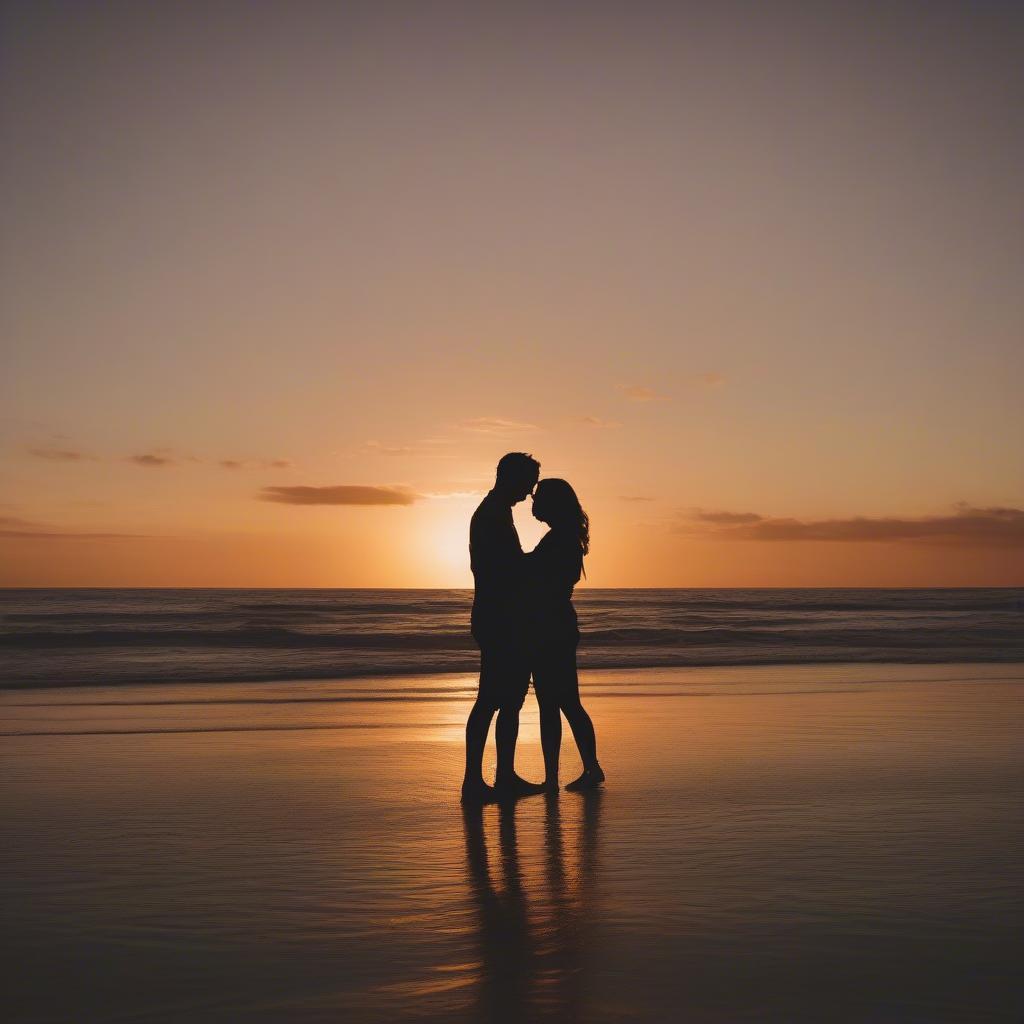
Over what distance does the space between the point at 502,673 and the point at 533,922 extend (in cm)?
274

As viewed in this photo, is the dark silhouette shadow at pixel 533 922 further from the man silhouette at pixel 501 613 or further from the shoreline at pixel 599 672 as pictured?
the shoreline at pixel 599 672

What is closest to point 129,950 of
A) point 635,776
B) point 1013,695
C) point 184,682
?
point 635,776

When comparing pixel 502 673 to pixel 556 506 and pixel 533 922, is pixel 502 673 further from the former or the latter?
pixel 533 922

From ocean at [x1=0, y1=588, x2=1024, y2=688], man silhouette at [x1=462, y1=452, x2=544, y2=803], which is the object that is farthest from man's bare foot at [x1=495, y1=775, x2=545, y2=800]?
ocean at [x1=0, y1=588, x2=1024, y2=688]

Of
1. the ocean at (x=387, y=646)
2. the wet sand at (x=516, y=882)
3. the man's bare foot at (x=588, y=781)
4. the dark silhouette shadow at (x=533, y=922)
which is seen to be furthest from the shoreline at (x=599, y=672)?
the dark silhouette shadow at (x=533, y=922)

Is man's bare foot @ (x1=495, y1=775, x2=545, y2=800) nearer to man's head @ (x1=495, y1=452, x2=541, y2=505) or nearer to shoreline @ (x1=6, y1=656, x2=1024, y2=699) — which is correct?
man's head @ (x1=495, y1=452, x2=541, y2=505)

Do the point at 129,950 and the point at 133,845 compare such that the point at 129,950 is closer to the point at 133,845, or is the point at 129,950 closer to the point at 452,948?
the point at 452,948

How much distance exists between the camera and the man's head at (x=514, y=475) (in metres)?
6.97

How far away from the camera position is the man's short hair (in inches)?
275

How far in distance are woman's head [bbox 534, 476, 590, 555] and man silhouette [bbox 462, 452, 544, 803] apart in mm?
293

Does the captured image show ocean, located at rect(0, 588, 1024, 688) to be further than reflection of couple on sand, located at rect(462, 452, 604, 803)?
Yes

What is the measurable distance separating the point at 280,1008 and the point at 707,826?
3.16 m

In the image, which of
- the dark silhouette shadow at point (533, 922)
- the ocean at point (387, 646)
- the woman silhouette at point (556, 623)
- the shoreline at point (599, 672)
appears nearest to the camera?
the dark silhouette shadow at point (533, 922)

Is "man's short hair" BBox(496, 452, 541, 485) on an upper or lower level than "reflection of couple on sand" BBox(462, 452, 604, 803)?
upper
